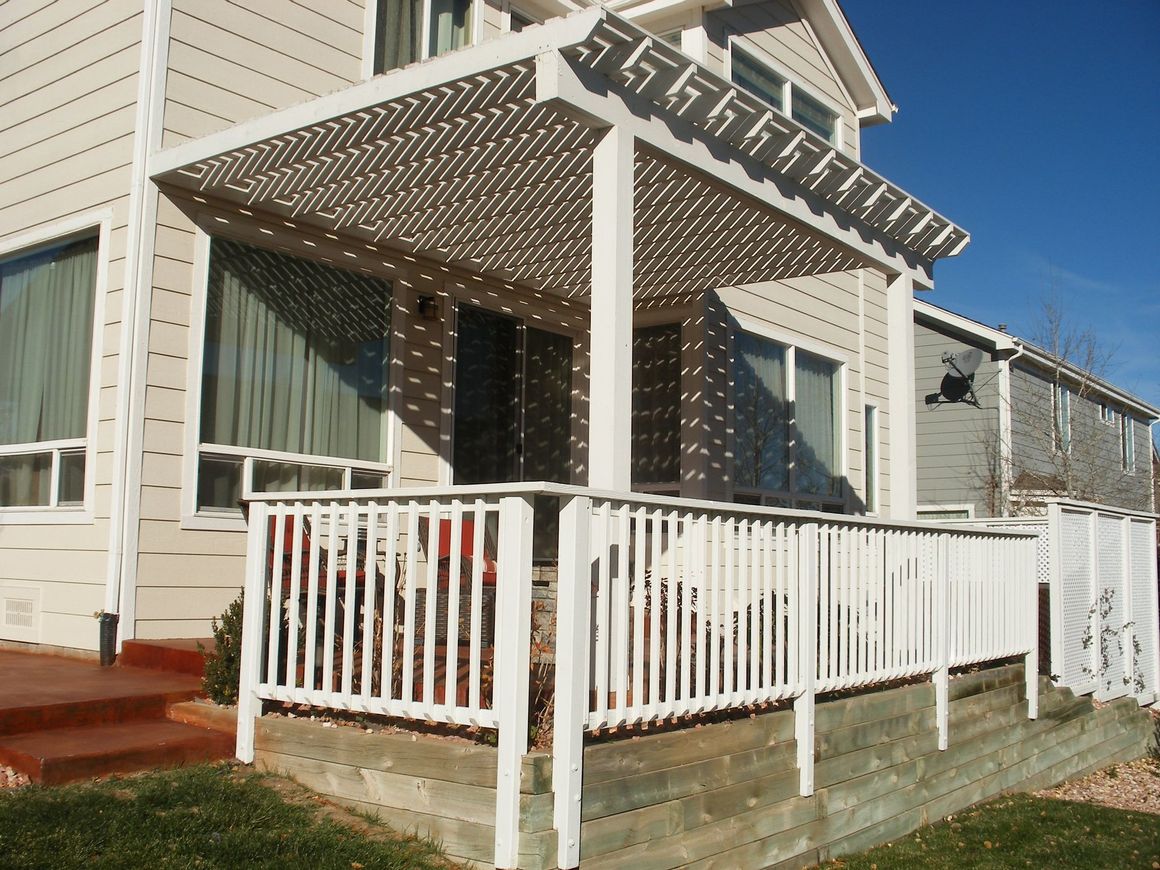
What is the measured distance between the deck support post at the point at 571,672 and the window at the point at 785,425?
6267mm

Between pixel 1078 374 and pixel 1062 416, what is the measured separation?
80 centimetres

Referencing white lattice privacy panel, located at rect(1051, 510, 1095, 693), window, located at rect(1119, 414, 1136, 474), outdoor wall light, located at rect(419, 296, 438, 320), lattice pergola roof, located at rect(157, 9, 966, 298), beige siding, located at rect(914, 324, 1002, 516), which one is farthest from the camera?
window, located at rect(1119, 414, 1136, 474)

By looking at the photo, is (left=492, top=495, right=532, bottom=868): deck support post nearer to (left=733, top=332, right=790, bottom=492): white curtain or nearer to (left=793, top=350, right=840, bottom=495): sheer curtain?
(left=733, top=332, right=790, bottom=492): white curtain

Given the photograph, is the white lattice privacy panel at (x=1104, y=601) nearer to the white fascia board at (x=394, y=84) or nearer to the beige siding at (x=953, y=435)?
the white fascia board at (x=394, y=84)

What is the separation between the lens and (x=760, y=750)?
461 cm

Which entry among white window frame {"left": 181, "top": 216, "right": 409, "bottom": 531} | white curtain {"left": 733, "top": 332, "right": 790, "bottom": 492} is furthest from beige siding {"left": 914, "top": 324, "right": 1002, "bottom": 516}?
white window frame {"left": 181, "top": 216, "right": 409, "bottom": 531}

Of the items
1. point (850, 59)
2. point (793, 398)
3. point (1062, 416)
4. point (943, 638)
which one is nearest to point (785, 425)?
point (793, 398)

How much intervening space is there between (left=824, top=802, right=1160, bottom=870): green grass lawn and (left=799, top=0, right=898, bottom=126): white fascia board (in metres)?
7.95

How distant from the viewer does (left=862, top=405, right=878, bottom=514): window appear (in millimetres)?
12070

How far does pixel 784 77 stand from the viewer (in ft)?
36.2

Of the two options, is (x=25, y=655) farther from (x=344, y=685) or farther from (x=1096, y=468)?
(x=1096, y=468)

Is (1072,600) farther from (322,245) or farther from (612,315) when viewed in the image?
(322,245)

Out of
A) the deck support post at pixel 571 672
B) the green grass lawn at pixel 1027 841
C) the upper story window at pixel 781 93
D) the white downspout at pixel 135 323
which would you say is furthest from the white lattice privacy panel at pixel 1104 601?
the white downspout at pixel 135 323

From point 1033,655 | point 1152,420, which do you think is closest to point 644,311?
point 1033,655
